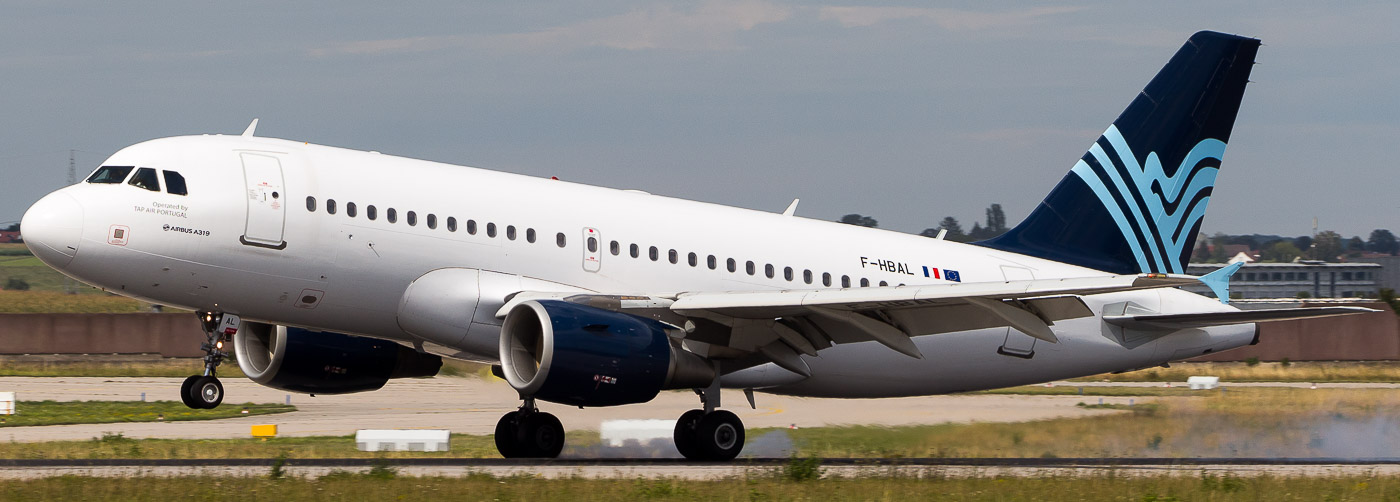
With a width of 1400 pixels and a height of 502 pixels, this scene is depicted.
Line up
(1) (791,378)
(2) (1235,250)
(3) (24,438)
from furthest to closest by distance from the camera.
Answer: (2) (1235,250) → (3) (24,438) → (1) (791,378)

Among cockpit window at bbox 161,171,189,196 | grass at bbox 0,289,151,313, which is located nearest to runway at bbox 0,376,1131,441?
cockpit window at bbox 161,171,189,196

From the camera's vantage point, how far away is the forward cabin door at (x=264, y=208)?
20391 millimetres

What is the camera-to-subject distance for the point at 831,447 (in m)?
26.0

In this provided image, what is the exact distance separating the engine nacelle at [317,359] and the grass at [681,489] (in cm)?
645

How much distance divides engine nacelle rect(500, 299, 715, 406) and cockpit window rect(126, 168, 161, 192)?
4.80m

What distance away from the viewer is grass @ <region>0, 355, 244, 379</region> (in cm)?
4956

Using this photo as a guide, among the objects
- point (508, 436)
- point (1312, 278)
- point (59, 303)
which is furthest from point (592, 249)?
point (1312, 278)

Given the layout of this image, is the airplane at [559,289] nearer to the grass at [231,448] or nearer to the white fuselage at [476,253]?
the white fuselage at [476,253]

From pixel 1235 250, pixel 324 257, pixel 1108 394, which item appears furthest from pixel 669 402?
pixel 1235 250

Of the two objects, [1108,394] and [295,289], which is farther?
[1108,394]

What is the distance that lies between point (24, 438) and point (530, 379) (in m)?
13.5

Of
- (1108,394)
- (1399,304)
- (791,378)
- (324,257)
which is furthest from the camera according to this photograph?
(1399,304)

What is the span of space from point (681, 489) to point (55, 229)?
8783 mm

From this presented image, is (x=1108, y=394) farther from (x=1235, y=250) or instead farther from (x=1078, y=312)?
(x=1235, y=250)
